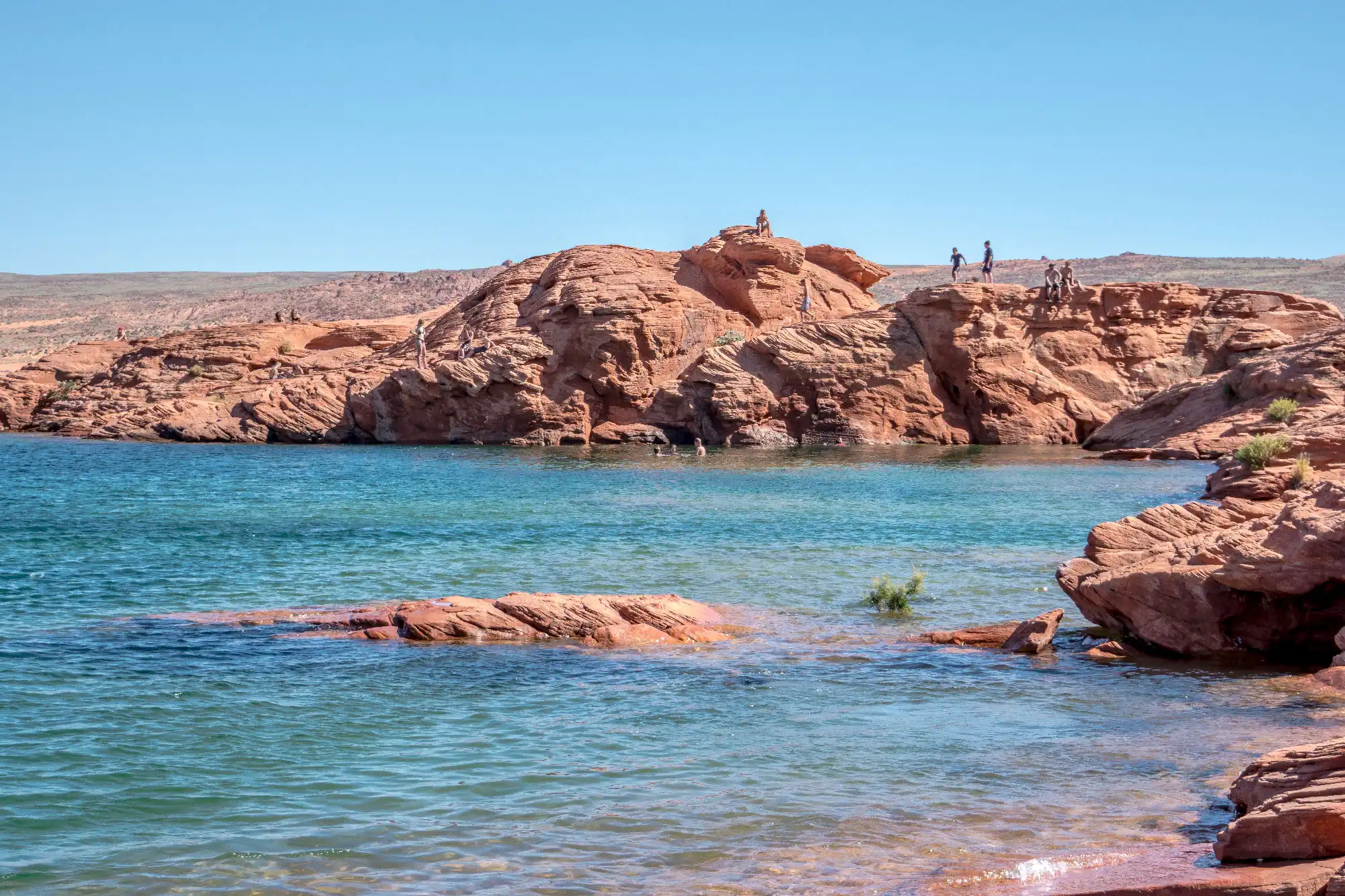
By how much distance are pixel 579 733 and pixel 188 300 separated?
136599 millimetres

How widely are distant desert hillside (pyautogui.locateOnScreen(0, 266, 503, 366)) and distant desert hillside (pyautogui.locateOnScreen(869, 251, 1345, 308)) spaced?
46.1m

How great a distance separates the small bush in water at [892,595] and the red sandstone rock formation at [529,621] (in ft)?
8.34

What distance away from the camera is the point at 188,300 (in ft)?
448

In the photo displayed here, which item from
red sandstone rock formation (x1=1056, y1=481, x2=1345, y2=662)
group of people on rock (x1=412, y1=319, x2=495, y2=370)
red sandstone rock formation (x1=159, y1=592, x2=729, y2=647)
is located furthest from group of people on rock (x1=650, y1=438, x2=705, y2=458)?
red sandstone rock formation (x1=1056, y1=481, x2=1345, y2=662)

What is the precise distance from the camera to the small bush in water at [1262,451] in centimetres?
2466

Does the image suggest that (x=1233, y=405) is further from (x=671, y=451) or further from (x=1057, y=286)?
(x=671, y=451)

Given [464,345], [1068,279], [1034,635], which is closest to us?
[1034,635]

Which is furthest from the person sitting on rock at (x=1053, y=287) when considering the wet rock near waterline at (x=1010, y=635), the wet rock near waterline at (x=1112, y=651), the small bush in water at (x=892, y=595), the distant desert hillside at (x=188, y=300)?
the distant desert hillside at (x=188, y=300)

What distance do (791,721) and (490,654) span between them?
3967 mm

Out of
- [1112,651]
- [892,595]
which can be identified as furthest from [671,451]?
[1112,651]

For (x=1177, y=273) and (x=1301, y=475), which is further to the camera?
(x=1177, y=273)

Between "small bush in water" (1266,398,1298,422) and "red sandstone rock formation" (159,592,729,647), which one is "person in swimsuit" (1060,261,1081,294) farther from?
"red sandstone rock formation" (159,592,729,647)

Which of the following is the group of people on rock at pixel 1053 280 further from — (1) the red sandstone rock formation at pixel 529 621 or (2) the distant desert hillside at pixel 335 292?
(2) the distant desert hillside at pixel 335 292

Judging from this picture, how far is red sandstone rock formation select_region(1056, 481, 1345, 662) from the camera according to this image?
1217 cm
